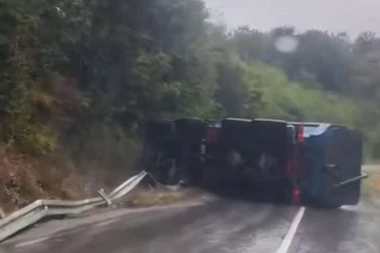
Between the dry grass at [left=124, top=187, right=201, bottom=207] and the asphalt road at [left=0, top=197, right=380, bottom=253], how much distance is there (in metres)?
0.62

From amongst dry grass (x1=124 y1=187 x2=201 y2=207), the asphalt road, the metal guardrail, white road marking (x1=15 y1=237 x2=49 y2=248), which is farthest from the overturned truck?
white road marking (x1=15 y1=237 x2=49 y2=248)

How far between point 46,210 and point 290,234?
3834 mm

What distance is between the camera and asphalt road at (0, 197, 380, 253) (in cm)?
1172

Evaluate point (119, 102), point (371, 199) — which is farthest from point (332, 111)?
point (119, 102)

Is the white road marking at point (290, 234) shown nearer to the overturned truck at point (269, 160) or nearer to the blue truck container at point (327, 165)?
the blue truck container at point (327, 165)

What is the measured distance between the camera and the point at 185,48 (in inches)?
998

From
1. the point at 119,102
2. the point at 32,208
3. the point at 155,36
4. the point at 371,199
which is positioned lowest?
the point at 371,199

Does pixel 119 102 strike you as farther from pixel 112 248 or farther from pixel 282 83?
pixel 282 83

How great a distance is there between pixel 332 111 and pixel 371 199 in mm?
15932

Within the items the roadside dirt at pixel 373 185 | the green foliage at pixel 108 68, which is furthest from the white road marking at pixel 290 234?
the roadside dirt at pixel 373 185

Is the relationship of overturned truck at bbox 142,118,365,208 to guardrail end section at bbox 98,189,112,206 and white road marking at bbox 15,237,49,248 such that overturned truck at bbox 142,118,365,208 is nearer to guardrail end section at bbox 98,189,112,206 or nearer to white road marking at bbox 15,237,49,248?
guardrail end section at bbox 98,189,112,206

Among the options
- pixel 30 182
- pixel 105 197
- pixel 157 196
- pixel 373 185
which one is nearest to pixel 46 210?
pixel 30 182

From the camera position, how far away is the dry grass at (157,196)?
18.1 m

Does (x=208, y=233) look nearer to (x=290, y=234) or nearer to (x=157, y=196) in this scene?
(x=290, y=234)
